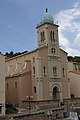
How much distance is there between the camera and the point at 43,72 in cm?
6384

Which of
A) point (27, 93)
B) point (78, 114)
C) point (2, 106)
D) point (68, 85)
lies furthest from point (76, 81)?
point (2, 106)

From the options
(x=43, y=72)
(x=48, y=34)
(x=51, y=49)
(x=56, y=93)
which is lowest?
(x=56, y=93)

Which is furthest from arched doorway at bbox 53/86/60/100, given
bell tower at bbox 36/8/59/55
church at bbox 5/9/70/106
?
bell tower at bbox 36/8/59/55

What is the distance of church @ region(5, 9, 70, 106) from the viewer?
205 feet

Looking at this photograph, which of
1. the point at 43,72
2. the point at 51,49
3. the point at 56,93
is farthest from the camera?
the point at 51,49

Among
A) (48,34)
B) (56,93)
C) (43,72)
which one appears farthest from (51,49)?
(56,93)

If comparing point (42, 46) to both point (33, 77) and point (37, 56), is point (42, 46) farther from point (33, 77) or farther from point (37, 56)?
point (33, 77)

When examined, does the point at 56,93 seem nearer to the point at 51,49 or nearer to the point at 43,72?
the point at 43,72

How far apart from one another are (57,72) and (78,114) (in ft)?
61.9

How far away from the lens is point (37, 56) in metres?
63.8

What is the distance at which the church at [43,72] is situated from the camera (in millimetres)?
62525

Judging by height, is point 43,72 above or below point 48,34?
→ below

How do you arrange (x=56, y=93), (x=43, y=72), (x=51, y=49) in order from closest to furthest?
(x=43, y=72), (x=56, y=93), (x=51, y=49)

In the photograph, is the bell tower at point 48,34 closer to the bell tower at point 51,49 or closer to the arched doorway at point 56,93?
the bell tower at point 51,49
